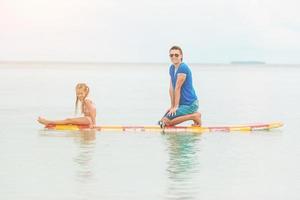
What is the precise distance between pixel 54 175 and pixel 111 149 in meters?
3.43

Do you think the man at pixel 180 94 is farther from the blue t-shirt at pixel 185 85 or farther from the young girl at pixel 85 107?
the young girl at pixel 85 107

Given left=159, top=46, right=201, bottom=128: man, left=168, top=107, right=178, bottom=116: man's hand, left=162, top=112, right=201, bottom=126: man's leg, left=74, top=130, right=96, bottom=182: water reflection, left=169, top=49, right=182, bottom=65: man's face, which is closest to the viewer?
left=74, top=130, right=96, bottom=182: water reflection

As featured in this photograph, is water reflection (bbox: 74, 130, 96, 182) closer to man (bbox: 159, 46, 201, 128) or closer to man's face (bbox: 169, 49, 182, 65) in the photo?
man (bbox: 159, 46, 201, 128)

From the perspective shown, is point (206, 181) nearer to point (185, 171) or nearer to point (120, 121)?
point (185, 171)

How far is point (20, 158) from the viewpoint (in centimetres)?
1411

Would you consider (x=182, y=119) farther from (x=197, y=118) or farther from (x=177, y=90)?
(x=177, y=90)

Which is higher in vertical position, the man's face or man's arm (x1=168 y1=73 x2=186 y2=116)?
the man's face

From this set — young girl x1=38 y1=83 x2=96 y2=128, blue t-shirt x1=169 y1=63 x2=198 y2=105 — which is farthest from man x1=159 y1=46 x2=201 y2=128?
young girl x1=38 y1=83 x2=96 y2=128

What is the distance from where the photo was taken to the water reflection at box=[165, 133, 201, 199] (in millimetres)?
10906

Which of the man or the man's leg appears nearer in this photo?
the man

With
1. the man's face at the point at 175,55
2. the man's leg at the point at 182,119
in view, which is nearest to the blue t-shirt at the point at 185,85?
the man's face at the point at 175,55

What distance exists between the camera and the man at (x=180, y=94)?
55.9 ft

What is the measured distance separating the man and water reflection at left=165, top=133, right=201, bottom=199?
0.41m

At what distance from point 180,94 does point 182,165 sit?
13.8 feet
